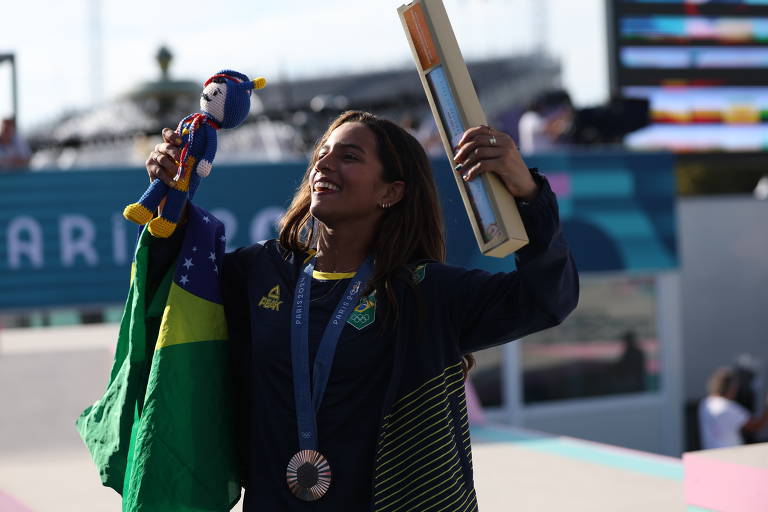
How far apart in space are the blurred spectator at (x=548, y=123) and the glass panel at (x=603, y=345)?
160 centimetres

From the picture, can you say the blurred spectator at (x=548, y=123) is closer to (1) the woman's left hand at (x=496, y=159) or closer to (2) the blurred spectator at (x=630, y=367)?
(2) the blurred spectator at (x=630, y=367)

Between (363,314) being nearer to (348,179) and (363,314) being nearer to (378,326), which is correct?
(378,326)

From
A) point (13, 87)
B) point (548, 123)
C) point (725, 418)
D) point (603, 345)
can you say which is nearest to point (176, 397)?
point (725, 418)

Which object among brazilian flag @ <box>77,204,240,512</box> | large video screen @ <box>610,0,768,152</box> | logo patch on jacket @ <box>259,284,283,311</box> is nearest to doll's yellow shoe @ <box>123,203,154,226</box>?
brazilian flag @ <box>77,204,240,512</box>

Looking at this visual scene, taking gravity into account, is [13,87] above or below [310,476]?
above

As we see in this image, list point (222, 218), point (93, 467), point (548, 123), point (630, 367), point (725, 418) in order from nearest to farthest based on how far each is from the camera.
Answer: point (93, 467)
point (725, 418)
point (222, 218)
point (548, 123)
point (630, 367)

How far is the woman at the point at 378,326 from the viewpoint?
1.85 meters

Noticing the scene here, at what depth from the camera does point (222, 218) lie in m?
9.05

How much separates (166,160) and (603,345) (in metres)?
9.56

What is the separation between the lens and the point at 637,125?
1157cm

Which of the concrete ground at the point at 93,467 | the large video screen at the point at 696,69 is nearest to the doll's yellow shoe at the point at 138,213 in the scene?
the concrete ground at the point at 93,467

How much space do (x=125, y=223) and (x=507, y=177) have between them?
7468 millimetres

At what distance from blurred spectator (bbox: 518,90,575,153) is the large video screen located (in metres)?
2.33

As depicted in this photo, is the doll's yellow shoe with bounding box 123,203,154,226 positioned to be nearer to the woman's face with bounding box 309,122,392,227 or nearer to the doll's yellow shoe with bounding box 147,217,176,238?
the doll's yellow shoe with bounding box 147,217,176,238
